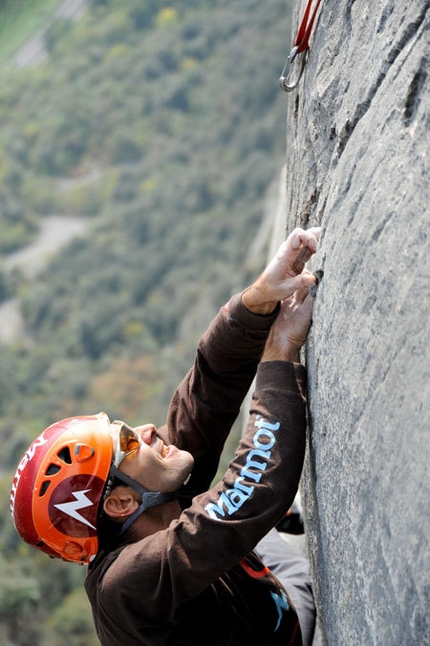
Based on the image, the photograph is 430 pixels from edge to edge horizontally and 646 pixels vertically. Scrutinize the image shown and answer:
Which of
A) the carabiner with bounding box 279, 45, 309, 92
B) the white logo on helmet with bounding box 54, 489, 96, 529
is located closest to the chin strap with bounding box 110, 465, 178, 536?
the white logo on helmet with bounding box 54, 489, 96, 529

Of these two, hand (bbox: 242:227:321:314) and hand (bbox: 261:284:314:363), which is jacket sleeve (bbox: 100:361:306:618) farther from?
hand (bbox: 242:227:321:314)

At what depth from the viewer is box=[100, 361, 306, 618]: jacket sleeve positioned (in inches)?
106

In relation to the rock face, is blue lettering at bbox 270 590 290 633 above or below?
below

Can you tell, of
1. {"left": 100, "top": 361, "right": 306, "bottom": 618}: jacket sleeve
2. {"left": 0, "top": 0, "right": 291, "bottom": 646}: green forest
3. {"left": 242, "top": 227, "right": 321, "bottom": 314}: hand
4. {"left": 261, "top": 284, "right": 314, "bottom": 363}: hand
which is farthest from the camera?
{"left": 0, "top": 0, "right": 291, "bottom": 646}: green forest

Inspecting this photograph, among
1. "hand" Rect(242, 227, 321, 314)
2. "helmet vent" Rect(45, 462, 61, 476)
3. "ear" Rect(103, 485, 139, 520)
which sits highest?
"hand" Rect(242, 227, 321, 314)

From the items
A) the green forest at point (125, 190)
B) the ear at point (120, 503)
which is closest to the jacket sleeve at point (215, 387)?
the ear at point (120, 503)

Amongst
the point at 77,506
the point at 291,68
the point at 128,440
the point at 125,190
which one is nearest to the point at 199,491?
the point at 128,440

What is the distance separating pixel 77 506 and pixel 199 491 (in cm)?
67

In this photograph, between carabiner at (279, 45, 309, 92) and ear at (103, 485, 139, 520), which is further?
ear at (103, 485, 139, 520)

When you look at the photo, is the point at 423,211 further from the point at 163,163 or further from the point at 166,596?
the point at 163,163

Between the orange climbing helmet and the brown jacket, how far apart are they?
150mm

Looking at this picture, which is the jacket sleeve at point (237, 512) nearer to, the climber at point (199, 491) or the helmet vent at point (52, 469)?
the climber at point (199, 491)

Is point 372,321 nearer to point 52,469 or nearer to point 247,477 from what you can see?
point 247,477

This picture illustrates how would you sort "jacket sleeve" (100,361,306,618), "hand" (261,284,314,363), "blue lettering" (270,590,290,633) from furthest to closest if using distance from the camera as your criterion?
"blue lettering" (270,590,290,633) < "hand" (261,284,314,363) < "jacket sleeve" (100,361,306,618)
